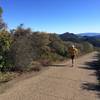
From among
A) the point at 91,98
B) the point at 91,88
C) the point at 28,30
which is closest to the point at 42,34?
the point at 28,30

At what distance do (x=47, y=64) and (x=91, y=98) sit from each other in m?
9.41

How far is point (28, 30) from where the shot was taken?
24250 millimetres

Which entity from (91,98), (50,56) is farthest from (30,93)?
(50,56)

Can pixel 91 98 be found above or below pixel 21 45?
below

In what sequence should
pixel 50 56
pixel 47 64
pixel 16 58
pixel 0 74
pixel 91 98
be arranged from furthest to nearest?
pixel 50 56, pixel 47 64, pixel 16 58, pixel 0 74, pixel 91 98

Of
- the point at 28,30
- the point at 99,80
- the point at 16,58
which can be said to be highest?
the point at 28,30

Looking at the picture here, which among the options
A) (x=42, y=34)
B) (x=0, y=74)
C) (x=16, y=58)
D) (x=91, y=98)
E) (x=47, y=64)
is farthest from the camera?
(x=42, y=34)

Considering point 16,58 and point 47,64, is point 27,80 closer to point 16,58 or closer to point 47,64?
point 16,58

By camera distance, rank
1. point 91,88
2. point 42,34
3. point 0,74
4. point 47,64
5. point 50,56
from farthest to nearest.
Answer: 1. point 42,34
2. point 50,56
3. point 47,64
4. point 0,74
5. point 91,88

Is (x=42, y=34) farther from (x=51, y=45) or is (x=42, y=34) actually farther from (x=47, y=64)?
(x=47, y=64)

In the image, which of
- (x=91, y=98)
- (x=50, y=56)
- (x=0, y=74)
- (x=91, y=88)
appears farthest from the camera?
(x=50, y=56)

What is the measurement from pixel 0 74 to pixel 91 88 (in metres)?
4.62

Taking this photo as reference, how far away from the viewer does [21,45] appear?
15.1 meters

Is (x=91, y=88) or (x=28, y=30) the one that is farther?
(x=28, y=30)
